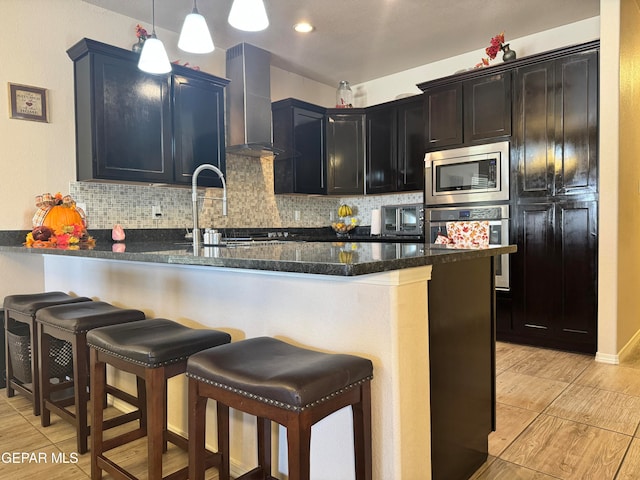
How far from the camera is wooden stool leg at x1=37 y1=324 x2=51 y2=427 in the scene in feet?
6.89

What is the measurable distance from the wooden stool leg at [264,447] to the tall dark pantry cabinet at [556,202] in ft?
8.88

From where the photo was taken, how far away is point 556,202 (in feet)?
10.9

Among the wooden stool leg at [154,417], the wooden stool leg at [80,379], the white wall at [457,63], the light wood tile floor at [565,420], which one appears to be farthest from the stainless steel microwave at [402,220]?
the wooden stool leg at [154,417]

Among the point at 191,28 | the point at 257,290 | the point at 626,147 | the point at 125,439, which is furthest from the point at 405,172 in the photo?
the point at 125,439

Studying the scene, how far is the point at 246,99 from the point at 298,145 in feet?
2.51

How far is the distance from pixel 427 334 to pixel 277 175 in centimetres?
354

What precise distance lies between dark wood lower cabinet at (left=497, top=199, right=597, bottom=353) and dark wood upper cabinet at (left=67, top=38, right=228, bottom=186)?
2.71 metres

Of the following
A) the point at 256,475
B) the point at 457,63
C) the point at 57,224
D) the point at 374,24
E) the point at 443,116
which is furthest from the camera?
the point at 457,63

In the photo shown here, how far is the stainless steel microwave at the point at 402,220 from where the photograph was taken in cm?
450

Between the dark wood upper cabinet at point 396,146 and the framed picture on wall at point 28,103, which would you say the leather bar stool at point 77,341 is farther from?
the dark wood upper cabinet at point 396,146

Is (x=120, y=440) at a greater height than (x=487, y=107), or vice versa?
(x=487, y=107)

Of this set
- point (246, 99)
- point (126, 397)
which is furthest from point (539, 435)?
point (246, 99)

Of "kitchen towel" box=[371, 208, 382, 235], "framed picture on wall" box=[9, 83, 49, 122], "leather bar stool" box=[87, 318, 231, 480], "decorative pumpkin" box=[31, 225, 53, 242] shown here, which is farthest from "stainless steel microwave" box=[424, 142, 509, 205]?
"framed picture on wall" box=[9, 83, 49, 122]

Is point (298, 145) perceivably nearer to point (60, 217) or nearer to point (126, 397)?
point (60, 217)
